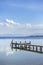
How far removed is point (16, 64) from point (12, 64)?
33 centimetres

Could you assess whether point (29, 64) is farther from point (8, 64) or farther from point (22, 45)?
point (22, 45)

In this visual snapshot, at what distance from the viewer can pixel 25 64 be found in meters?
14.0

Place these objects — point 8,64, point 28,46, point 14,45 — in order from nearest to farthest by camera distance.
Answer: point 8,64 → point 28,46 → point 14,45

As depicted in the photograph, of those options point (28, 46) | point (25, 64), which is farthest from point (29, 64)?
point (28, 46)

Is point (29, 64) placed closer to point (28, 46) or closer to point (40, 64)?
point (40, 64)

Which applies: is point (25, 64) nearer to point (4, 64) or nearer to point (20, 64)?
point (20, 64)

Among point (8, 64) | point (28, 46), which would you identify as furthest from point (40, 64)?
point (28, 46)

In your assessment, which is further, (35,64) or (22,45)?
(22,45)

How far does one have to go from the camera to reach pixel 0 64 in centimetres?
1395

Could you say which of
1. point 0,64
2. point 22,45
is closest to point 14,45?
point 22,45

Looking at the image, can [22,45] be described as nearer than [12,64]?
No

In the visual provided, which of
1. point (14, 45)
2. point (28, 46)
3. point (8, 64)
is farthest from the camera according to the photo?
point (14, 45)

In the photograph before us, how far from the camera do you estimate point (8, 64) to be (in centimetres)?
1381

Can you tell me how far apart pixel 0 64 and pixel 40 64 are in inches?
129
